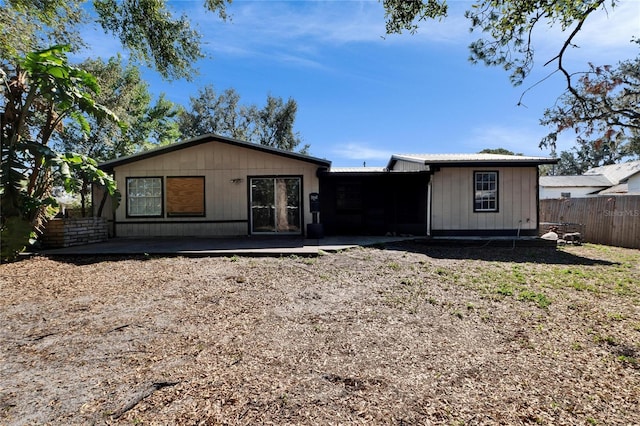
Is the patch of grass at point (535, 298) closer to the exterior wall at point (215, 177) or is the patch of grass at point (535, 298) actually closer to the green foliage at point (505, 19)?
the green foliage at point (505, 19)

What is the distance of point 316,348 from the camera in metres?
3.31

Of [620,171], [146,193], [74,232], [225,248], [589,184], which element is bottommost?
[225,248]

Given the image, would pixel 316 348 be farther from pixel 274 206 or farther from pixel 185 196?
pixel 185 196

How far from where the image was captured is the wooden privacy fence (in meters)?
10.8

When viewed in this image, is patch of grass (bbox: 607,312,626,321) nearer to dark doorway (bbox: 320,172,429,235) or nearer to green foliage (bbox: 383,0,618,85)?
green foliage (bbox: 383,0,618,85)

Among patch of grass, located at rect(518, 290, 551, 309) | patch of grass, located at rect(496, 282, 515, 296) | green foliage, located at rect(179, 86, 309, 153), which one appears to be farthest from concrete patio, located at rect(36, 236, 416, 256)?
green foliage, located at rect(179, 86, 309, 153)

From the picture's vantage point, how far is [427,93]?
41.8 ft

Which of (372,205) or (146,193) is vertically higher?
(146,193)

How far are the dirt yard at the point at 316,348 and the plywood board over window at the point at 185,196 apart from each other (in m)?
5.04

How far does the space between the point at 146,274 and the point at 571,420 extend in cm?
637

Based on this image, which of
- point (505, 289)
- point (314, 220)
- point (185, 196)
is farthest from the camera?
point (185, 196)

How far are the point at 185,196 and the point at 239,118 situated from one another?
18.5 meters

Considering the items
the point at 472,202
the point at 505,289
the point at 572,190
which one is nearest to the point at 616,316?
the point at 505,289

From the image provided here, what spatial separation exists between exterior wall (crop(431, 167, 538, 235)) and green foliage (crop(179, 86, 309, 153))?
1811cm
